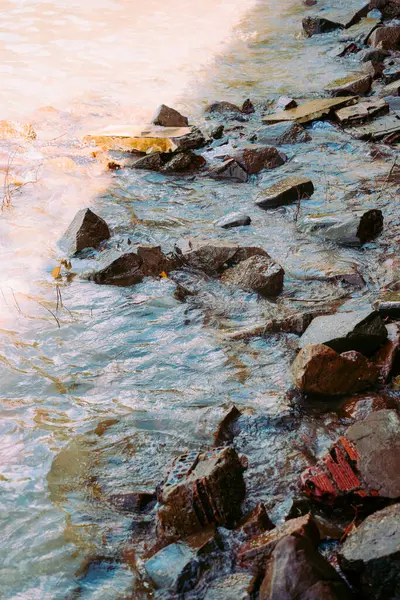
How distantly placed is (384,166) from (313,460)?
4.33m

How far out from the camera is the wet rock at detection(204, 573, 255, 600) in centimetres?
212

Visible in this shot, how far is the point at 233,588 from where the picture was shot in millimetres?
2152

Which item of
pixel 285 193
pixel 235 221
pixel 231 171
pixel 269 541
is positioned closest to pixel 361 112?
pixel 231 171

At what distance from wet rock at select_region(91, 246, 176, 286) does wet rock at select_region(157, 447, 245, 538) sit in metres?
2.24

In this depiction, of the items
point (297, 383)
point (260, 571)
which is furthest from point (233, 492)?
point (297, 383)

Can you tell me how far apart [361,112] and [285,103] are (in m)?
1.18

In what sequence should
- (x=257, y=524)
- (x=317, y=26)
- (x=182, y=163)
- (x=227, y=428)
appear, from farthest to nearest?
(x=317, y=26) → (x=182, y=163) → (x=227, y=428) → (x=257, y=524)

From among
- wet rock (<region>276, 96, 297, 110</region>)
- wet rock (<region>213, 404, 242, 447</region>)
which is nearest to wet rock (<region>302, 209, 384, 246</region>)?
wet rock (<region>213, 404, 242, 447</region>)

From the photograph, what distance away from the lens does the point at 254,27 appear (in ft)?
44.7

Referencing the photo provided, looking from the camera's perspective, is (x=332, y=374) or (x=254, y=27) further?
(x=254, y=27)

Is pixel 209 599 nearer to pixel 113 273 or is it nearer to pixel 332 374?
pixel 332 374

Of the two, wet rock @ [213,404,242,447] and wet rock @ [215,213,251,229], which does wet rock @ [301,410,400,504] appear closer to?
wet rock @ [213,404,242,447]

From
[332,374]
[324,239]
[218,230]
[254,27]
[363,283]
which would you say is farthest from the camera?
[254,27]

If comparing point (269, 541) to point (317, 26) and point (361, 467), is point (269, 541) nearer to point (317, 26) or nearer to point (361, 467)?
point (361, 467)
